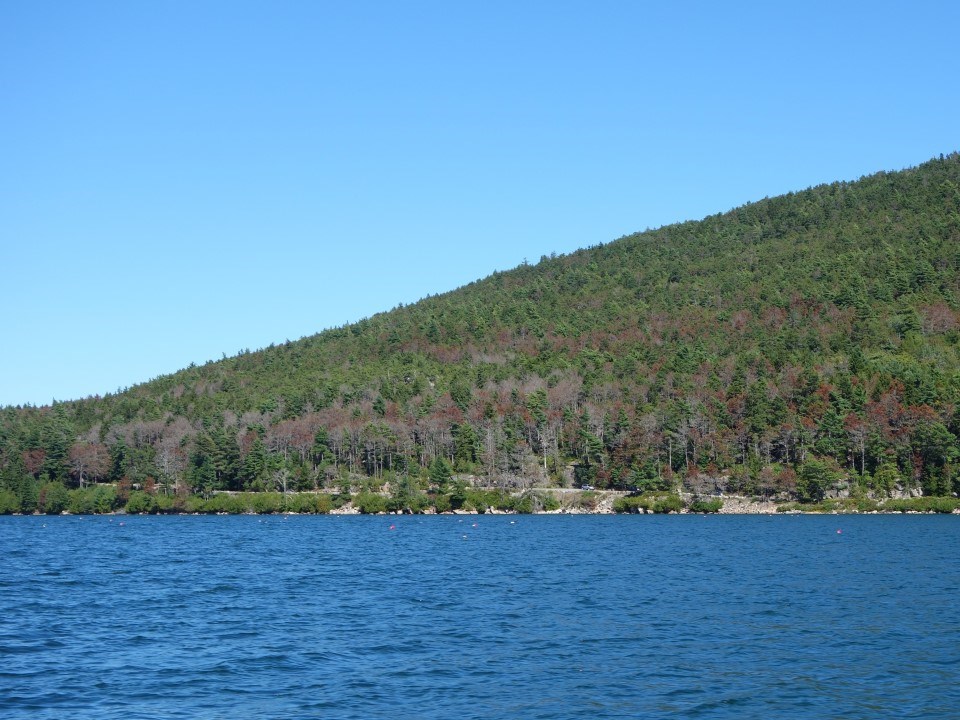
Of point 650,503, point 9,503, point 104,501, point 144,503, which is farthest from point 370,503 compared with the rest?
point 9,503

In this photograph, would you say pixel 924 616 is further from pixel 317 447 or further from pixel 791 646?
pixel 317 447

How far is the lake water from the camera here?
28.4m

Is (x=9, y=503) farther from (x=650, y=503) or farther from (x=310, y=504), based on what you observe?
(x=650, y=503)

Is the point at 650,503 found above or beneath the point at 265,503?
beneath

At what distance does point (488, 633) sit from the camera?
127ft

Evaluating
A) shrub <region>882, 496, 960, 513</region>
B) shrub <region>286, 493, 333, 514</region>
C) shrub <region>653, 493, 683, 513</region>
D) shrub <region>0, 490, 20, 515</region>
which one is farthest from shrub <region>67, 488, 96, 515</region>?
shrub <region>882, 496, 960, 513</region>

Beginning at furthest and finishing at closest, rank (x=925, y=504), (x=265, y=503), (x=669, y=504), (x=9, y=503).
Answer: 1. (x=9, y=503)
2. (x=265, y=503)
3. (x=669, y=504)
4. (x=925, y=504)

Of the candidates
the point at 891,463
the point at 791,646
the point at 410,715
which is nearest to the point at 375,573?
the point at 791,646

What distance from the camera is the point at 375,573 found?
5969 cm

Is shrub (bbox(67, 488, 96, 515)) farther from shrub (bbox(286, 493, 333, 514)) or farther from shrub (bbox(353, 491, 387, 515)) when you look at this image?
shrub (bbox(353, 491, 387, 515))

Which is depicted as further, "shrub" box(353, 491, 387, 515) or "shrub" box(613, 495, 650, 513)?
"shrub" box(353, 491, 387, 515)

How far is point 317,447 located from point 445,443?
2179 cm

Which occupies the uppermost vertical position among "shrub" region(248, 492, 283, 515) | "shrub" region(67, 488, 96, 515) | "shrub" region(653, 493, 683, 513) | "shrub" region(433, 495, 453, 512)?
"shrub" region(67, 488, 96, 515)

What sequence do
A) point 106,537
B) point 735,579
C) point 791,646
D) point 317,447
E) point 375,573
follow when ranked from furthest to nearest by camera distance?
point 317,447 → point 106,537 → point 375,573 → point 735,579 → point 791,646
